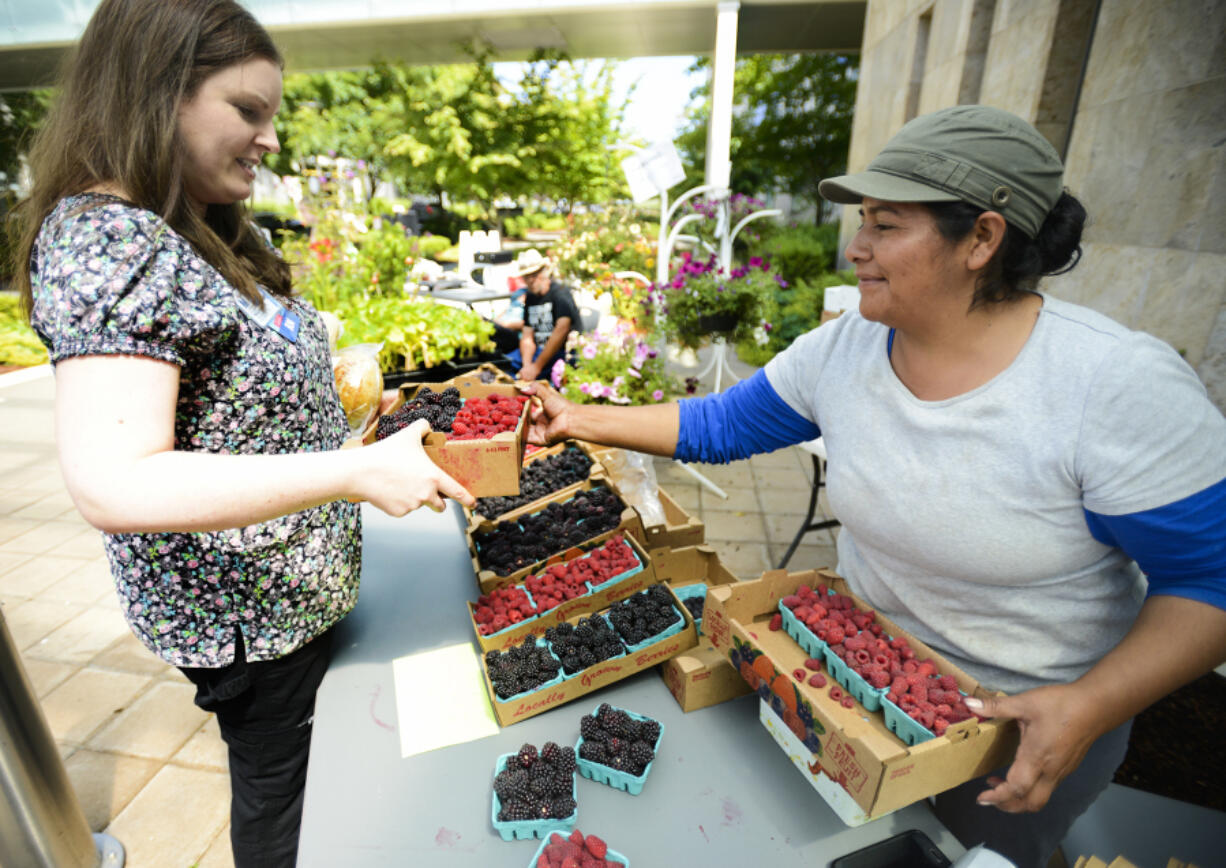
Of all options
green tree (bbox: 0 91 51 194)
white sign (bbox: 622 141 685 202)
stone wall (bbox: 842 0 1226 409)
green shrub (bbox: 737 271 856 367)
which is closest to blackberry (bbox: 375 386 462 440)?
stone wall (bbox: 842 0 1226 409)

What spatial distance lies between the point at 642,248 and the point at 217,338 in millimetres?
7785

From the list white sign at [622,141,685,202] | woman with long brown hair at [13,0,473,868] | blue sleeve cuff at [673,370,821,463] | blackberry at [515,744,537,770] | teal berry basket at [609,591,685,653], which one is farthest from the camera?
white sign at [622,141,685,202]

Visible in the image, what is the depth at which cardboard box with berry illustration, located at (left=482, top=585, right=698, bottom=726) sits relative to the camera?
137 centimetres

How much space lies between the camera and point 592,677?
4.69 ft

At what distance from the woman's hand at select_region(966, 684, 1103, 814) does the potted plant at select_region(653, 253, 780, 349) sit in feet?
10.5

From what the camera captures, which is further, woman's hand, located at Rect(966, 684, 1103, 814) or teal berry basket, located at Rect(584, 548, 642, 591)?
teal berry basket, located at Rect(584, 548, 642, 591)

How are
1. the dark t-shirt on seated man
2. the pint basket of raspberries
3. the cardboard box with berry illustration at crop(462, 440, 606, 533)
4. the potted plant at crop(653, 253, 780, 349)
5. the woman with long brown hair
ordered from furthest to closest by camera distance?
1. the dark t-shirt on seated man
2. the potted plant at crop(653, 253, 780, 349)
3. the cardboard box with berry illustration at crop(462, 440, 606, 533)
4. the pint basket of raspberries
5. the woman with long brown hair

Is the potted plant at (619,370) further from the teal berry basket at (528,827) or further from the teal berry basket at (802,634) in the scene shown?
the teal berry basket at (528,827)

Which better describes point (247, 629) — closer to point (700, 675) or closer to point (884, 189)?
point (700, 675)

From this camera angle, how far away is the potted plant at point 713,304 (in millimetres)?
3990

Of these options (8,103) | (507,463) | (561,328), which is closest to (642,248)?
(561,328)

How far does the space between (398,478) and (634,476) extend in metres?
1.77

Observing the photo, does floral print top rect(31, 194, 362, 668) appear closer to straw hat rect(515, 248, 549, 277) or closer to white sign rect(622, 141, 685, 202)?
straw hat rect(515, 248, 549, 277)

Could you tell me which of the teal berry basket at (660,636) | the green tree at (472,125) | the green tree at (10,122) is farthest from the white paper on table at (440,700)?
the green tree at (472,125)
